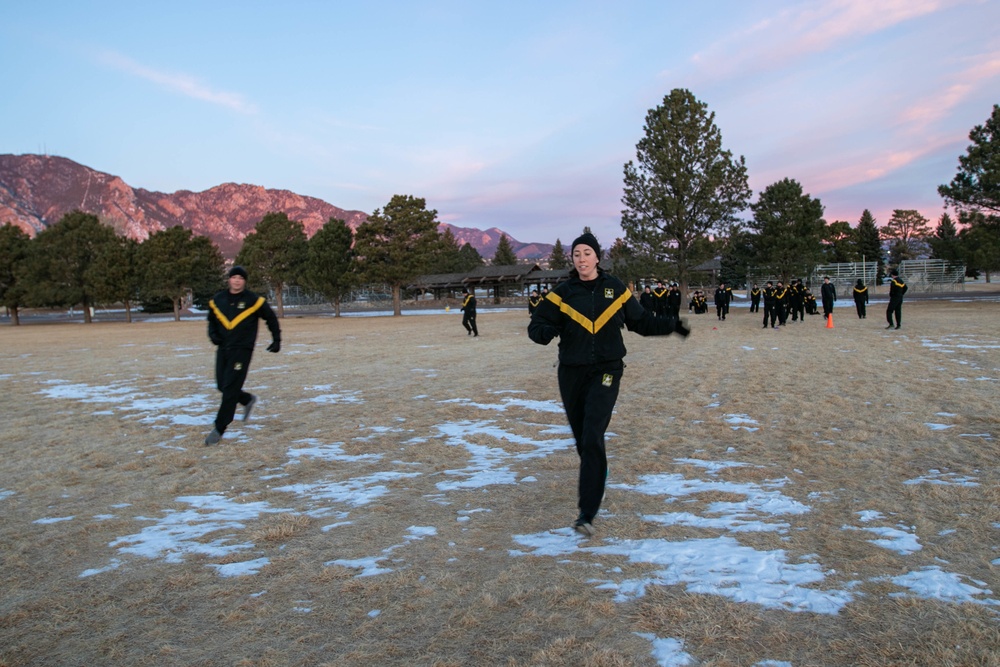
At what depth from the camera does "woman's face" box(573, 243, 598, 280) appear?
4.48 meters

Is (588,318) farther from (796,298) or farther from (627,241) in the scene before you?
(627,241)

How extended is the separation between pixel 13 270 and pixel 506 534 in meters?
66.0

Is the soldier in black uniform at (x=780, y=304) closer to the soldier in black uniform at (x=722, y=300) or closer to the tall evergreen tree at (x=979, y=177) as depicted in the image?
the soldier in black uniform at (x=722, y=300)

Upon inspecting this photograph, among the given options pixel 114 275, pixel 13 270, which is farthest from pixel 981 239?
pixel 13 270

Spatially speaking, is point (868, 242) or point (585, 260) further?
point (868, 242)

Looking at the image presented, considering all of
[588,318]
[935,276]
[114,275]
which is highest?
[114,275]

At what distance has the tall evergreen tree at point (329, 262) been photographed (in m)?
51.3

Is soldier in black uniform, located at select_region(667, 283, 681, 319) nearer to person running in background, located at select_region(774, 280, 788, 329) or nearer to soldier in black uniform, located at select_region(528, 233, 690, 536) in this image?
person running in background, located at select_region(774, 280, 788, 329)

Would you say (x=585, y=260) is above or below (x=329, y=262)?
below

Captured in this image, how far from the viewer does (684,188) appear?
3838 centimetres

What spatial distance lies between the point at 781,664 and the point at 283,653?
2131 millimetres

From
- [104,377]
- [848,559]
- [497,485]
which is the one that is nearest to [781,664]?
[848,559]

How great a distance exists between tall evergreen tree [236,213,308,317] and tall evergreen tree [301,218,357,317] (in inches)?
78.1

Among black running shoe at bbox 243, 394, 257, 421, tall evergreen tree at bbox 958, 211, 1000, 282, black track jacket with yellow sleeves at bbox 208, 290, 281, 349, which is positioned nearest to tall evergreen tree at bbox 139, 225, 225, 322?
black running shoe at bbox 243, 394, 257, 421
